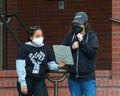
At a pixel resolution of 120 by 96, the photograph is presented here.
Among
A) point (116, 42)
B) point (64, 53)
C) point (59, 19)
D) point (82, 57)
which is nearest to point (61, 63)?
point (64, 53)

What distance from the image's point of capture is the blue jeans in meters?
6.72

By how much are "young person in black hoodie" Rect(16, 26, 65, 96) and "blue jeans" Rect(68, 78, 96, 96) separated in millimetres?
330

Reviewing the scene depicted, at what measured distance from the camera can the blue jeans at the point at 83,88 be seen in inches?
265

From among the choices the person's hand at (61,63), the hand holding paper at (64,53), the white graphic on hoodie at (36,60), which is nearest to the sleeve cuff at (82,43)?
the hand holding paper at (64,53)

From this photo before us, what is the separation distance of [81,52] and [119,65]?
1323 millimetres

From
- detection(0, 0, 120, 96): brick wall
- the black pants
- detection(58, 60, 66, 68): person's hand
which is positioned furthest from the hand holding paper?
detection(0, 0, 120, 96): brick wall

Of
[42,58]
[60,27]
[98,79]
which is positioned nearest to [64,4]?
[60,27]

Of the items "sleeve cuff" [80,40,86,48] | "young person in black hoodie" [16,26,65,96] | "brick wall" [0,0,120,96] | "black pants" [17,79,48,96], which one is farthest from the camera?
"brick wall" [0,0,120,96]

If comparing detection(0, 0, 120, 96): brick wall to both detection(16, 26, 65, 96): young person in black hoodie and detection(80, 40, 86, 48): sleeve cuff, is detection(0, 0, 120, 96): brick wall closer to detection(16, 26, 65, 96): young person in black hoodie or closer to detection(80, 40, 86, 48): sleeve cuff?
detection(16, 26, 65, 96): young person in black hoodie

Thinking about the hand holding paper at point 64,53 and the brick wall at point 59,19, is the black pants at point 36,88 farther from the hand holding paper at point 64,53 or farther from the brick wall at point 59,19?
the brick wall at point 59,19

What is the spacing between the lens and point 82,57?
6727mm

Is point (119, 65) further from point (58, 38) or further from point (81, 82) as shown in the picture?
point (58, 38)

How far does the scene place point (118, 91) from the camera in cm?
792

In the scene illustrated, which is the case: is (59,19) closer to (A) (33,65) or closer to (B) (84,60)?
(A) (33,65)
